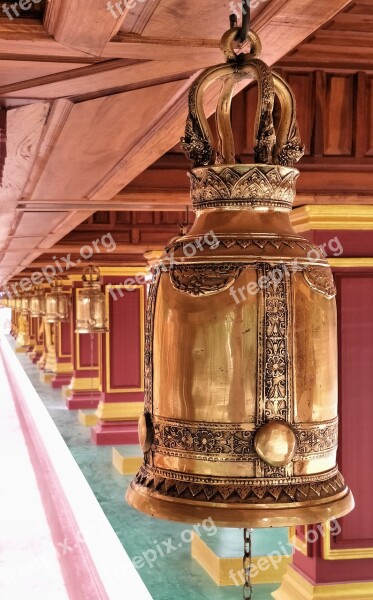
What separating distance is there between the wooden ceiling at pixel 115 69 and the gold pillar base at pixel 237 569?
11.8ft

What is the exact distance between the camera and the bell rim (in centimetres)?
118

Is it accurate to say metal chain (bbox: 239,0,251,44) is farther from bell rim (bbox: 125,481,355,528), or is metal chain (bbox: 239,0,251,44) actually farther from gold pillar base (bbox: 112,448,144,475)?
gold pillar base (bbox: 112,448,144,475)

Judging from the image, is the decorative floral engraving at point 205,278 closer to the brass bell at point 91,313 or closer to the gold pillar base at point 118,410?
the brass bell at point 91,313

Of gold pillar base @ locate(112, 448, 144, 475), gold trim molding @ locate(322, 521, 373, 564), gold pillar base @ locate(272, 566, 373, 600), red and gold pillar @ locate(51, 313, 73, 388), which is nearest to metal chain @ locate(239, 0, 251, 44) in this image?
gold trim molding @ locate(322, 521, 373, 564)

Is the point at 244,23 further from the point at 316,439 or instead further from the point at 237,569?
the point at 237,569

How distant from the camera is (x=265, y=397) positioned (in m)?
1.22

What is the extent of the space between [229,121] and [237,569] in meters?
5.83

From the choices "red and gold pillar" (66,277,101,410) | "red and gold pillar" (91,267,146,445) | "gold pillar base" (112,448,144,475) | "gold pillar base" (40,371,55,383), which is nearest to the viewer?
"gold pillar base" (112,448,144,475)

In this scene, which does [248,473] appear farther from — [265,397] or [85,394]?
[85,394]

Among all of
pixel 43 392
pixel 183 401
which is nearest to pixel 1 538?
pixel 183 401

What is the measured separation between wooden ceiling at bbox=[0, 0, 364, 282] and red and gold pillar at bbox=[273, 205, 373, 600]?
1614 millimetres

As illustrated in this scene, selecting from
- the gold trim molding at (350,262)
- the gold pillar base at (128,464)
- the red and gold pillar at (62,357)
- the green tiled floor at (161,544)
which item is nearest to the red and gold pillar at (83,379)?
the red and gold pillar at (62,357)

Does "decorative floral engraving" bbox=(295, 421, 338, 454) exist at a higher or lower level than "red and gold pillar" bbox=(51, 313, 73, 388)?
higher

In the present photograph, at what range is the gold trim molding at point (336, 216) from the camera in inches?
207
